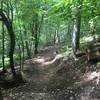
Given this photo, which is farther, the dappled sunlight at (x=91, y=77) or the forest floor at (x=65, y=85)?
the dappled sunlight at (x=91, y=77)

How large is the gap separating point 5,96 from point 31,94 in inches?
54.4

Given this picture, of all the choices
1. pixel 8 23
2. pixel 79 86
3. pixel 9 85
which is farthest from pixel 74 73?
pixel 8 23

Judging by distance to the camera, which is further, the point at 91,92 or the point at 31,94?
the point at 31,94

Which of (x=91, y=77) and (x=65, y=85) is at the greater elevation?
(x=91, y=77)

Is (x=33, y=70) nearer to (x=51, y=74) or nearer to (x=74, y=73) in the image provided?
(x=51, y=74)

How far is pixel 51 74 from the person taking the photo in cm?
1620

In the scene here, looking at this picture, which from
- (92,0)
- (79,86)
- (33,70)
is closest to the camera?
(79,86)

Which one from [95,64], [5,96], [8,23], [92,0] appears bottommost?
[5,96]

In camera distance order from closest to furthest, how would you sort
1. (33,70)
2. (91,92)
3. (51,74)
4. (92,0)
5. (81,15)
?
(91,92) → (92,0) → (51,74) → (81,15) → (33,70)

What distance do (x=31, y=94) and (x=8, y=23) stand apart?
4.40 m

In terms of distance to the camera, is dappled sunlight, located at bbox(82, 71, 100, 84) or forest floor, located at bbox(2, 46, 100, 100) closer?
forest floor, located at bbox(2, 46, 100, 100)

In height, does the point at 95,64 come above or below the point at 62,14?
below

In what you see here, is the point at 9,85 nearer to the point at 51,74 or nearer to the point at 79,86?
the point at 51,74

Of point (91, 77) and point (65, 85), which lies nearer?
point (91, 77)
